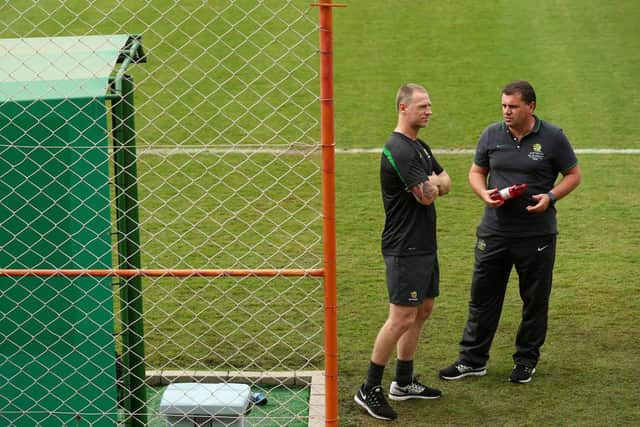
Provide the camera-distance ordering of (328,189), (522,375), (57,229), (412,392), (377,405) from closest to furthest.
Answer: (328,189) → (57,229) → (377,405) → (412,392) → (522,375)

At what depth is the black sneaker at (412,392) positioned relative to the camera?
6648 mm

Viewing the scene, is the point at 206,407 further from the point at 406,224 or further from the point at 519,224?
the point at 519,224

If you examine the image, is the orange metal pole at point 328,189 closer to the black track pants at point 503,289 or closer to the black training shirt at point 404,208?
the black training shirt at point 404,208

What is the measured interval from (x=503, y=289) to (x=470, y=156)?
5.32 m

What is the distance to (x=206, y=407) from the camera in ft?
18.7

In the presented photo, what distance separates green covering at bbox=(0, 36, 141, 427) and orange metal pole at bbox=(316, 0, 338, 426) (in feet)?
4.56

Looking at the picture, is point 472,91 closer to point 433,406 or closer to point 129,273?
point 433,406

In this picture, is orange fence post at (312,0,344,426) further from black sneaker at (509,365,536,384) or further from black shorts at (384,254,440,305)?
black sneaker at (509,365,536,384)

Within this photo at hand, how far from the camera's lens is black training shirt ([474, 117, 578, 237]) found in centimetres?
668

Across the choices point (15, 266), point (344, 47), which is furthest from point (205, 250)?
point (344, 47)

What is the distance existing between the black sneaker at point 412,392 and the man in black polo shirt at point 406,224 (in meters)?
0.25

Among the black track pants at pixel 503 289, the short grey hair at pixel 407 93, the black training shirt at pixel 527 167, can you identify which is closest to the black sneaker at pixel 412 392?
the black track pants at pixel 503 289

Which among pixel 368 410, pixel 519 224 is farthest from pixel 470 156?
pixel 368 410

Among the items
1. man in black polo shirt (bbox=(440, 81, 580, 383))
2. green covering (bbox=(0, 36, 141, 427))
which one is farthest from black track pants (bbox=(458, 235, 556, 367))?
green covering (bbox=(0, 36, 141, 427))
